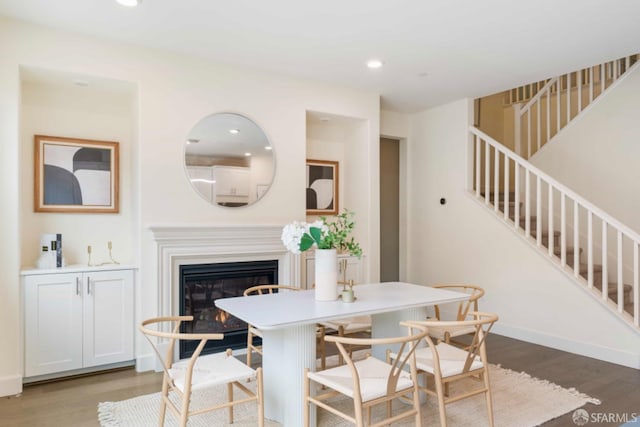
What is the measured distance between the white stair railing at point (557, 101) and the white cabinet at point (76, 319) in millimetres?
5231

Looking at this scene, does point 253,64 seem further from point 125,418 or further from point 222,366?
point 125,418

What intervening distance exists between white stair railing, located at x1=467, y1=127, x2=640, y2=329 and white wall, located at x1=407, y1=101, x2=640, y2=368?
0.38ft

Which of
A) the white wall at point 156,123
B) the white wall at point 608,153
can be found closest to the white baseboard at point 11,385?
the white wall at point 156,123

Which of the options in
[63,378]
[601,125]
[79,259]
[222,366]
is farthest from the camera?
[601,125]

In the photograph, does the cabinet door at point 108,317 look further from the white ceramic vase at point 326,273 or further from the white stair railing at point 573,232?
the white stair railing at point 573,232

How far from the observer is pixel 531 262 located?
4.59 m

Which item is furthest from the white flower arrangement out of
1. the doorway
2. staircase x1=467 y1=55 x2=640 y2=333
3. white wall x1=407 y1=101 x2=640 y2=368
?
the doorway

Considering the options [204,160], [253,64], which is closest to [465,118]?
[253,64]

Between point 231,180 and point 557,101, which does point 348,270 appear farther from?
point 557,101

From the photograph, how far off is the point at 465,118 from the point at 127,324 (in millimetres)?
4361

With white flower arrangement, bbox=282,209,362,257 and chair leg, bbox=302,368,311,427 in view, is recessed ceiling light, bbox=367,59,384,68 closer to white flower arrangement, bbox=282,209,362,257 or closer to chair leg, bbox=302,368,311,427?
white flower arrangement, bbox=282,209,362,257

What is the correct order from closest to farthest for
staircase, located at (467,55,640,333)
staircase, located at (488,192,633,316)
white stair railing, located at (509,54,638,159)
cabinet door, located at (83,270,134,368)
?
cabinet door, located at (83,270,134,368) → staircase, located at (467,55,640,333) → staircase, located at (488,192,633,316) → white stair railing, located at (509,54,638,159)

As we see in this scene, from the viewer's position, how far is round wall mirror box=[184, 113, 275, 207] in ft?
13.0

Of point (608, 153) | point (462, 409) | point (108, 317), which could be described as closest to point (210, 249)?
point (108, 317)
